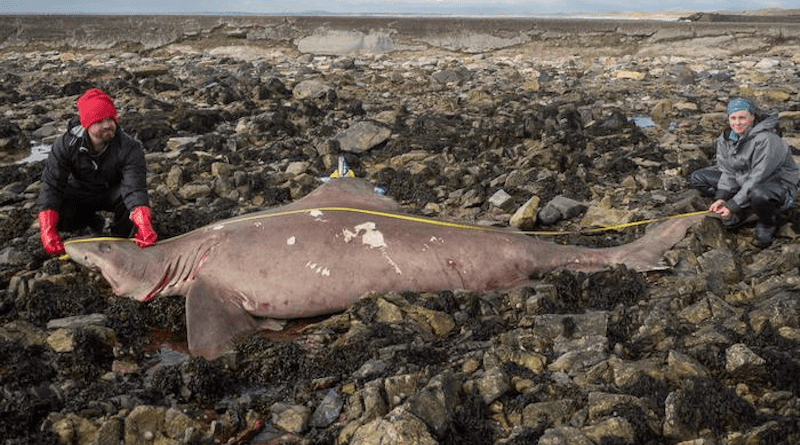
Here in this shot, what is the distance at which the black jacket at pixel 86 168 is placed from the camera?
586cm

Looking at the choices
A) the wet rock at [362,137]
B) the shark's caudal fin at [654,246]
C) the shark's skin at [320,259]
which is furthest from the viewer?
the wet rock at [362,137]

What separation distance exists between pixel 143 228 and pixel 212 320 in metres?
1.29

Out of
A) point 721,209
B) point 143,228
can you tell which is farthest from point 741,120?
point 143,228

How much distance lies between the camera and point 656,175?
24.8 feet

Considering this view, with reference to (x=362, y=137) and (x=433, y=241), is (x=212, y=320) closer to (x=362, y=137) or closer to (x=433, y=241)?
(x=433, y=241)

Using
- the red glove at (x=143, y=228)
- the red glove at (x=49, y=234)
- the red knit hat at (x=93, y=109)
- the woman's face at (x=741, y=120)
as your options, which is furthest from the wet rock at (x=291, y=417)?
the woman's face at (x=741, y=120)

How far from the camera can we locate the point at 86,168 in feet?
19.7

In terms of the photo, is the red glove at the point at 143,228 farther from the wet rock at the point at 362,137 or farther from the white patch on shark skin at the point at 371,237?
the wet rock at the point at 362,137

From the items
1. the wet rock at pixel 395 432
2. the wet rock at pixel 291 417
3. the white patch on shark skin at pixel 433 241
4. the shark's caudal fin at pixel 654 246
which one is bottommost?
the wet rock at pixel 291 417

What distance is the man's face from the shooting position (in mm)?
5648

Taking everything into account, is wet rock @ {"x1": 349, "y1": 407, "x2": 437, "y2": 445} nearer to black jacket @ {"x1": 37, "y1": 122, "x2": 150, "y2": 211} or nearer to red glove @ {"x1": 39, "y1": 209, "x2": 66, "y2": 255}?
black jacket @ {"x1": 37, "y1": 122, "x2": 150, "y2": 211}

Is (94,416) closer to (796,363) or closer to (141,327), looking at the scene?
(141,327)

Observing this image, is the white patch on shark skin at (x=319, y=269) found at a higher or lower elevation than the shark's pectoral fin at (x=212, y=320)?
higher

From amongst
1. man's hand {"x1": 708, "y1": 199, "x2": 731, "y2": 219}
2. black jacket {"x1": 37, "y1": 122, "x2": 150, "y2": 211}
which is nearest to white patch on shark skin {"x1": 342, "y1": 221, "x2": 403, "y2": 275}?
black jacket {"x1": 37, "y1": 122, "x2": 150, "y2": 211}
